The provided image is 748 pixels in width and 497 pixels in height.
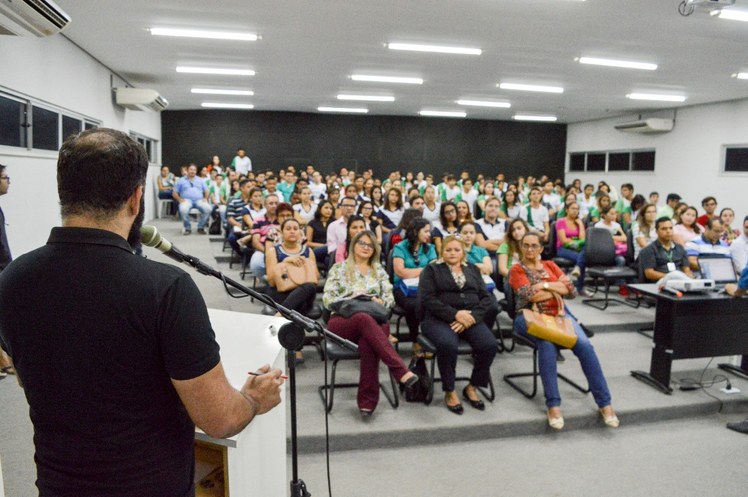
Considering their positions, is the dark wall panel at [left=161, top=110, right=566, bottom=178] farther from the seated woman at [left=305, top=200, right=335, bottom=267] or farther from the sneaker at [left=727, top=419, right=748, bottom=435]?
the sneaker at [left=727, top=419, right=748, bottom=435]

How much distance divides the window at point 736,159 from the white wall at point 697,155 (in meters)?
0.11

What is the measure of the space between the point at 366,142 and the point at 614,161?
23.8 ft

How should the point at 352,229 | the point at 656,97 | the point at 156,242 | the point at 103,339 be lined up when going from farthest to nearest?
the point at 656,97, the point at 352,229, the point at 156,242, the point at 103,339

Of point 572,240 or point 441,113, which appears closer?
point 572,240

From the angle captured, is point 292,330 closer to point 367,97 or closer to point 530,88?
point 530,88

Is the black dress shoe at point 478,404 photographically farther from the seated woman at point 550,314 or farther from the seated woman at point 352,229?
the seated woman at point 352,229

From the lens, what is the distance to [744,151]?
11266mm

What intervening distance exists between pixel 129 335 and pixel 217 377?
195 mm

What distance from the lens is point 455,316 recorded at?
3682 millimetres

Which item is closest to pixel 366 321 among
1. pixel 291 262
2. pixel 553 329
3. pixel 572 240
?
pixel 291 262

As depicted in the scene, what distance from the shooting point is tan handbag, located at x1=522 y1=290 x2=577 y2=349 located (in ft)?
11.8

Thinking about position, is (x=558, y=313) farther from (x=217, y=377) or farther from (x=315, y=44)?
(x=315, y=44)

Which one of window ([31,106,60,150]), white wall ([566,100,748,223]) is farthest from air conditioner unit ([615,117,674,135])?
window ([31,106,60,150])

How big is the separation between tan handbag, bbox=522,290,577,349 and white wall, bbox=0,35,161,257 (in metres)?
4.40
